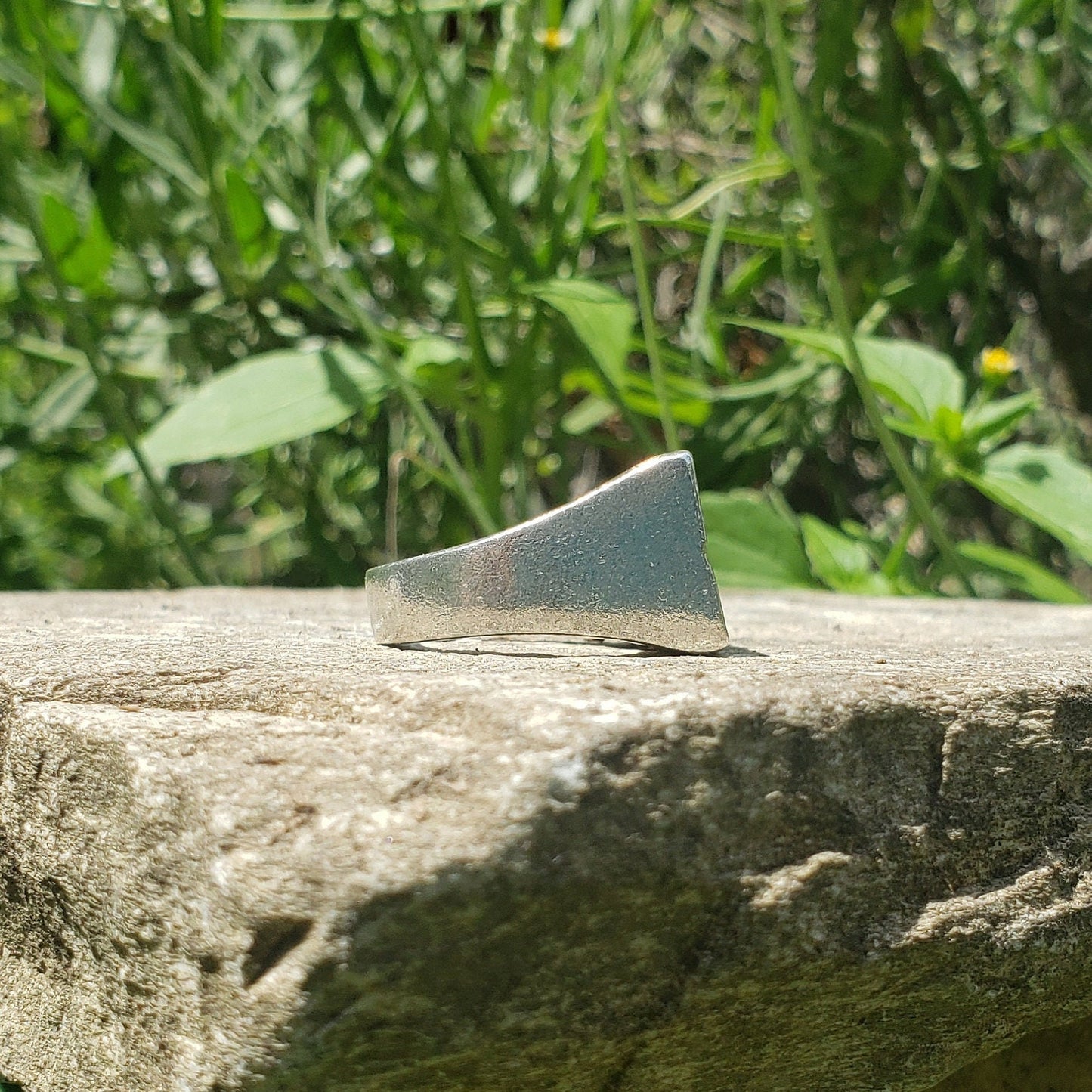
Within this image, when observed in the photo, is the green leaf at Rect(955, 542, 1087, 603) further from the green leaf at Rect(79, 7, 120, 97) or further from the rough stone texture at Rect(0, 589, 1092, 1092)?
the green leaf at Rect(79, 7, 120, 97)

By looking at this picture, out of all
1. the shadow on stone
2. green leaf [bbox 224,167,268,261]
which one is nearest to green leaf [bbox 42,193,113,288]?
green leaf [bbox 224,167,268,261]

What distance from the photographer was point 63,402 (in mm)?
1034

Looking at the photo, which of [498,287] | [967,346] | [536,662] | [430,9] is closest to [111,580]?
[498,287]

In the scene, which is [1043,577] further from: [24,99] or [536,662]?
[24,99]

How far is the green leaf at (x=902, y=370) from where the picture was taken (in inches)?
31.7

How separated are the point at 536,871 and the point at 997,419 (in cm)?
62

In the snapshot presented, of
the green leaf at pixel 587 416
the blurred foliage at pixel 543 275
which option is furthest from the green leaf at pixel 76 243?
the green leaf at pixel 587 416

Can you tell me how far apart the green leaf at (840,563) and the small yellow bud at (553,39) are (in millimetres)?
427

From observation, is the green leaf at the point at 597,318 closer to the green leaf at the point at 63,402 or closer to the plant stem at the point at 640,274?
the plant stem at the point at 640,274

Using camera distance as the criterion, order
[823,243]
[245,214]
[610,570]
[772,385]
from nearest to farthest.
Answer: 1. [610,570]
2. [823,243]
3. [245,214]
4. [772,385]

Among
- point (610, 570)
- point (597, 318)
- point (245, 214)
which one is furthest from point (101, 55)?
point (610, 570)

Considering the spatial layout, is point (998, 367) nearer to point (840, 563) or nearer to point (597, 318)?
point (840, 563)

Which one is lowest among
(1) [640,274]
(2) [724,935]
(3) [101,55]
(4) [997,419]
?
(2) [724,935]

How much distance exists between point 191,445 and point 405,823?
54 centimetres
